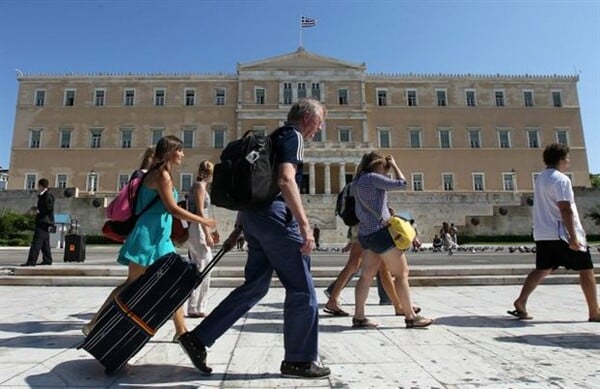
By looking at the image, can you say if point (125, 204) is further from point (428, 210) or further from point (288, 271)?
point (428, 210)

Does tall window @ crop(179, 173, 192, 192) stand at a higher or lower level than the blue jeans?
higher

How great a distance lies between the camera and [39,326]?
4844mm

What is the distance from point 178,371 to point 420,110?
2076 inches

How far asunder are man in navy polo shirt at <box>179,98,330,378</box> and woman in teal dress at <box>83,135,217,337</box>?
0.51 meters

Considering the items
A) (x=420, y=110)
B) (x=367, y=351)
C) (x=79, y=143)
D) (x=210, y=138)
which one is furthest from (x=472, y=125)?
(x=367, y=351)

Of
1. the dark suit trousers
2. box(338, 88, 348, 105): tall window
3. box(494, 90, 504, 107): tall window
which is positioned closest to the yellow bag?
the dark suit trousers

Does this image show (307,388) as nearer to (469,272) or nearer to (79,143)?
(469,272)

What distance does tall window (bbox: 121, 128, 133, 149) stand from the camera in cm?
5137

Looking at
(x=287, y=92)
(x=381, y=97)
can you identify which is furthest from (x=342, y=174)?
(x=287, y=92)

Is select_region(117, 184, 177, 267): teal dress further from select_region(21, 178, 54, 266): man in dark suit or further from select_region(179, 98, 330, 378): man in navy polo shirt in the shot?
select_region(21, 178, 54, 266): man in dark suit

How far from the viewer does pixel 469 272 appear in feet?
30.7

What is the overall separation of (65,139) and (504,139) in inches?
2037

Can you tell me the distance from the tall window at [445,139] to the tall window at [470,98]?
4612 mm

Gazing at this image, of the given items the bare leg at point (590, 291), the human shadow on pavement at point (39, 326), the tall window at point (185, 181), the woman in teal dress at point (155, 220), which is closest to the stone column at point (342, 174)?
the tall window at point (185, 181)
